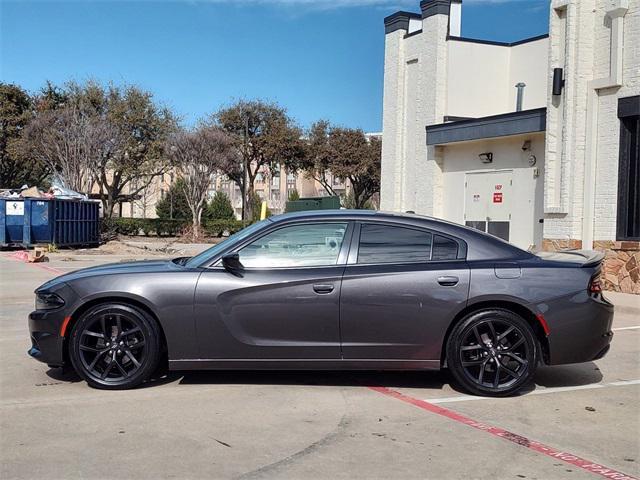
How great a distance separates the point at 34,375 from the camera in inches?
254

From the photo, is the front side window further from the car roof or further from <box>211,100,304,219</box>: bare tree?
<box>211,100,304,219</box>: bare tree

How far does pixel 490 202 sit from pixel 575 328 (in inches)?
445

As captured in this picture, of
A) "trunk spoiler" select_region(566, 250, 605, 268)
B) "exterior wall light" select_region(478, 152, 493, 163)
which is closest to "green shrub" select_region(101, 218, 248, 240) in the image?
"exterior wall light" select_region(478, 152, 493, 163)

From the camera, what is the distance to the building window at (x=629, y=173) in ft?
41.9

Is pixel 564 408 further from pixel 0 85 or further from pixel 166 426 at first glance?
pixel 0 85

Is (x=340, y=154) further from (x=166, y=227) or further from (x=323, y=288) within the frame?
(x=323, y=288)

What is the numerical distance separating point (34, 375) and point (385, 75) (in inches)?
623

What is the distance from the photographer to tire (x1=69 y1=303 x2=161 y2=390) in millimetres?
5723

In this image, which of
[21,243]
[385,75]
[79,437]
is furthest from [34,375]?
[21,243]

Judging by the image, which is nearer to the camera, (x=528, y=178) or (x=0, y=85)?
(x=528, y=178)

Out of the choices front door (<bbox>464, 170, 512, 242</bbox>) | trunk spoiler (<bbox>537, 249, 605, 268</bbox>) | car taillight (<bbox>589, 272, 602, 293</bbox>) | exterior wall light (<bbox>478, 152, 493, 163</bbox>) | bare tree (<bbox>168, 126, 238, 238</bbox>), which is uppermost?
bare tree (<bbox>168, 126, 238, 238</bbox>)

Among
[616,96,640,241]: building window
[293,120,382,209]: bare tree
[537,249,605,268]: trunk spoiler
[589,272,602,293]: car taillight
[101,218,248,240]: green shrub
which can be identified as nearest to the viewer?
[589,272,602,293]: car taillight

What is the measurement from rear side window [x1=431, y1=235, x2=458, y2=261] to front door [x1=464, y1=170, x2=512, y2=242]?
10.6 metres

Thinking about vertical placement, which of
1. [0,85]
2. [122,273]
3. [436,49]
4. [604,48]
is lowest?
[122,273]
